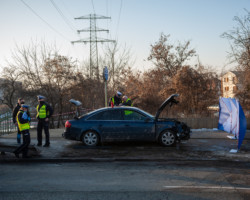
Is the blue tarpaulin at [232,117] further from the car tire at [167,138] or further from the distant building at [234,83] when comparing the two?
the distant building at [234,83]

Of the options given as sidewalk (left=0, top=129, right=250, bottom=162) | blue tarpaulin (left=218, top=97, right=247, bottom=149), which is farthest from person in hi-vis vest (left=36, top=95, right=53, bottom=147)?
blue tarpaulin (left=218, top=97, right=247, bottom=149)

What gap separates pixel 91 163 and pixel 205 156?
3390mm

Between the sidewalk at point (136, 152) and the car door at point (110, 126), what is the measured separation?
391 mm

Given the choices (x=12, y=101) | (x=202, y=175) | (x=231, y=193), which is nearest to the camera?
(x=231, y=193)

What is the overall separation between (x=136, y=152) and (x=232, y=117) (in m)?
4.25

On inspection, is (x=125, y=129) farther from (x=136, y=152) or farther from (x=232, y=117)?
(x=232, y=117)

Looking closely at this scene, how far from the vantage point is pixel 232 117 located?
1109cm

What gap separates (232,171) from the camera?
6.97m

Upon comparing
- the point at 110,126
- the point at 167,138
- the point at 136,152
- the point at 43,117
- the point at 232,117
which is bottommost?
the point at 136,152

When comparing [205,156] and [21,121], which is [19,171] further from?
[205,156]

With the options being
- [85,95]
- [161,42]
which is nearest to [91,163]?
[85,95]

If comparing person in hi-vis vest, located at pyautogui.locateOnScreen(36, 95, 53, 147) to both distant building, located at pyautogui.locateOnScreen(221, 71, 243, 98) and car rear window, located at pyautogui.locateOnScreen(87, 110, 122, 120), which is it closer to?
car rear window, located at pyautogui.locateOnScreen(87, 110, 122, 120)

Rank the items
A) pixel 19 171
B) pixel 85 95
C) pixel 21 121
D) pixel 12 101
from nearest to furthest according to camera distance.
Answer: pixel 19 171 → pixel 21 121 → pixel 85 95 → pixel 12 101

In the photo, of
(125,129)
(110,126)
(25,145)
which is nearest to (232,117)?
(125,129)
